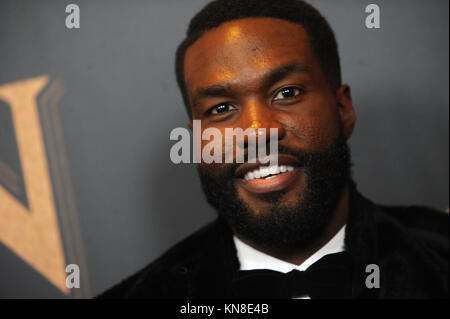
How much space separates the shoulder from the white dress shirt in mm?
124

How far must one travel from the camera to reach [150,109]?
6.44ft

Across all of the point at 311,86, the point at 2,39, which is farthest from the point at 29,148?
the point at 311,86

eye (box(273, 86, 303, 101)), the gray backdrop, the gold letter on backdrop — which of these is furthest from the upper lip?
the gold letter on backdrop

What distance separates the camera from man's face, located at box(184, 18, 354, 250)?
126cm

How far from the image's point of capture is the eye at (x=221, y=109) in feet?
4.35

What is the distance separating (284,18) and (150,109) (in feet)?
2.70

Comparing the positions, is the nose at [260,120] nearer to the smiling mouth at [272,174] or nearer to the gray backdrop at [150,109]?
the smiling mouth at [272,174]

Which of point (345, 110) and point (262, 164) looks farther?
point (345, 110)

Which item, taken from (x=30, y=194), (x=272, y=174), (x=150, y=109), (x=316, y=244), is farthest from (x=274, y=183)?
(x=30, y=194)

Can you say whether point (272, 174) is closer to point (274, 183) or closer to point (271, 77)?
point (274, 183)

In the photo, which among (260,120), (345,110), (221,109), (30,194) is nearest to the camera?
Answer: (260,120)

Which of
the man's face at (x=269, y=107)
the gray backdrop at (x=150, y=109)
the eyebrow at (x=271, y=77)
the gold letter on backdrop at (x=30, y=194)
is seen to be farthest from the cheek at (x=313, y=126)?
the gold letter on backdrop at (x=30, y=194)

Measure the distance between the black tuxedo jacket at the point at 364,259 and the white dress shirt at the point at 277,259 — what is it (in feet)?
0.10
